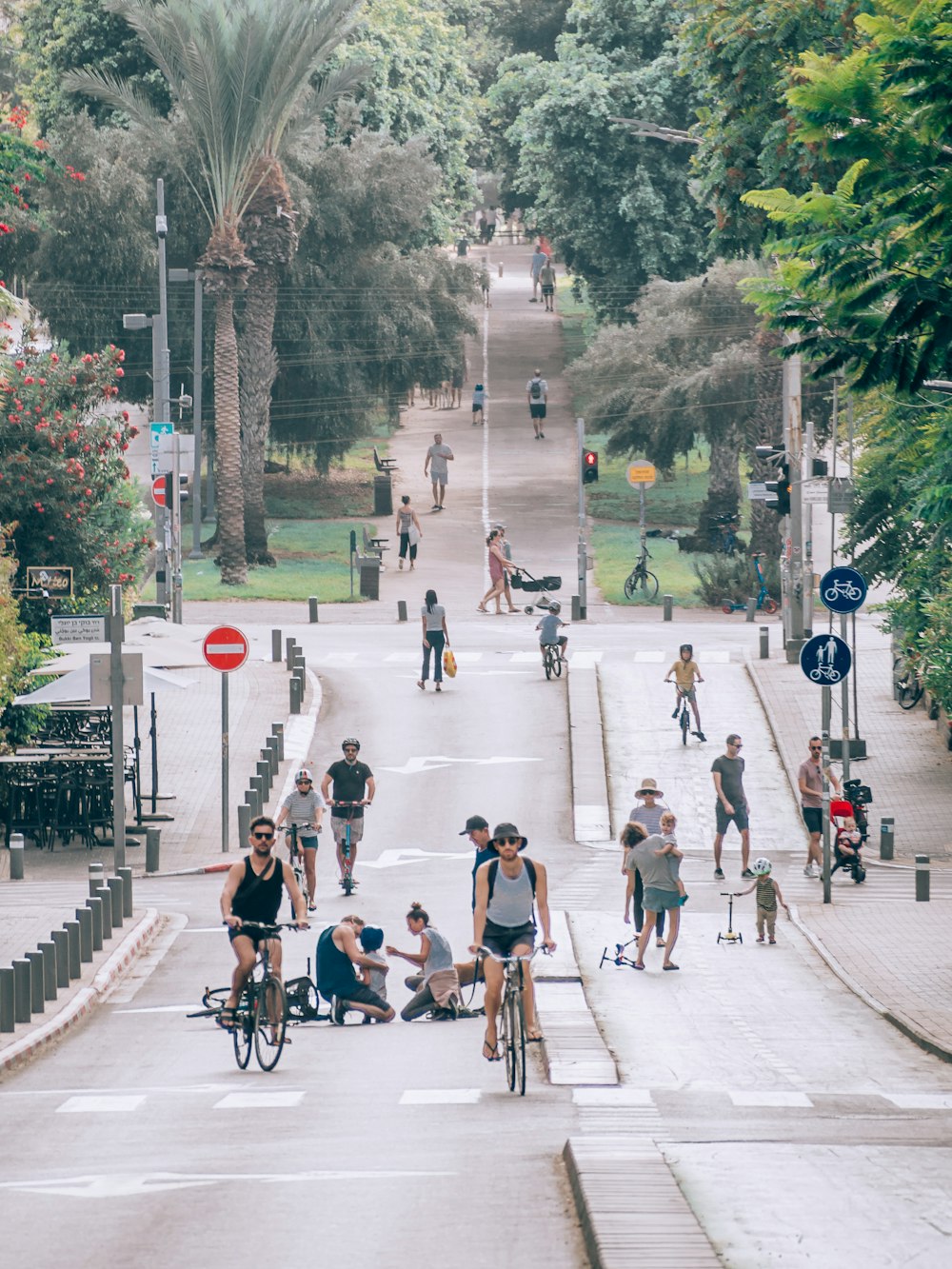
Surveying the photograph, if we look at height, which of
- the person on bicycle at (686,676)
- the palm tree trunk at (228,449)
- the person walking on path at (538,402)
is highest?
the person walking on path at (538,402)

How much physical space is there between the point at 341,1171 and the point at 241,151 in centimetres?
3880

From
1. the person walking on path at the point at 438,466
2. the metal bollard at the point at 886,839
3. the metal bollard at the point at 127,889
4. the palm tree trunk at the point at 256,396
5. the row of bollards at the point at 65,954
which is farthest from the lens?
the person walking on path at the point at 438,466

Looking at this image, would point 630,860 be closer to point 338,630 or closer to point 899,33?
point 899,33

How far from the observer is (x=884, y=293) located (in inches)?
502

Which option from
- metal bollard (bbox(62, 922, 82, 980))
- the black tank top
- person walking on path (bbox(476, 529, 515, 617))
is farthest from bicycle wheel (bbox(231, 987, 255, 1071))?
person walking on path (bbox(476, 529, 515, 617))

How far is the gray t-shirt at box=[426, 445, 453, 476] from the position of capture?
54.0m

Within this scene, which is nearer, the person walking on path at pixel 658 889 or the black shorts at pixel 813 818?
the person walking on path at pixel 658 889

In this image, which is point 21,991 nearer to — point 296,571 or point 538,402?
point 296,571

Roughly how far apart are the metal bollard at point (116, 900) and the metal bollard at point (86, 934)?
1.38 meters

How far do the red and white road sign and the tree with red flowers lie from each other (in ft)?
18.0

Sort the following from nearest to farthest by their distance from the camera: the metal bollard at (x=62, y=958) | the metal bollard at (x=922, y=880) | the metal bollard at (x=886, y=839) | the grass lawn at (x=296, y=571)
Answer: the metal bollard at (x=62, y=958), the metal bollard at (x=922, y=880), the metal bollard at (x=886, y=839), the grass lawn at (x=296, y=571)

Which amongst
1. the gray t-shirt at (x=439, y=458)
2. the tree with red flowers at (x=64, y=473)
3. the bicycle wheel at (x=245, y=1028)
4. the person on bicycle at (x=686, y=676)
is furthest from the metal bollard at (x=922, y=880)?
the gray t-shirt at (x=439, y=458)

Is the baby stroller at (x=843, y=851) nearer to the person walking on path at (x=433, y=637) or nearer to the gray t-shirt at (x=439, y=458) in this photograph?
the person walking on path at (x=433, y=637)

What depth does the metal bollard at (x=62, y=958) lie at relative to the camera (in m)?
17.5
